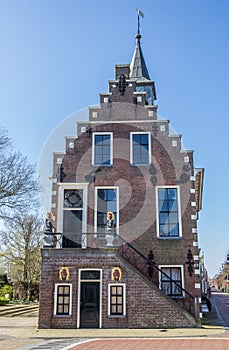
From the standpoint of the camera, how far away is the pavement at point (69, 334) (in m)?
12.5

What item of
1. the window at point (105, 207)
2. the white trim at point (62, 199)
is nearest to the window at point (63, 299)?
the white trim at point (62, 199)

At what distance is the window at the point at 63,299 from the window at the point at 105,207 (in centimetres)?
348

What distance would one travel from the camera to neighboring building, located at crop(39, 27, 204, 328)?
16172mm

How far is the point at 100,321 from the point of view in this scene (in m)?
16.1

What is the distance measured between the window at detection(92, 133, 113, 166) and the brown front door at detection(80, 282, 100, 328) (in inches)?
261

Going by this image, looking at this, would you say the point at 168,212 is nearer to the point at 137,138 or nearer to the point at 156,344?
the point at 137,138

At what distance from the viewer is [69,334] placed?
571 inches

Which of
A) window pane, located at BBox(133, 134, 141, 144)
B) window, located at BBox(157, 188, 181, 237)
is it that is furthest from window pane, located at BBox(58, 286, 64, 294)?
window pane, located at BBox(133, 134, 141, 144)

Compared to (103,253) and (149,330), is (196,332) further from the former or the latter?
(103,253)

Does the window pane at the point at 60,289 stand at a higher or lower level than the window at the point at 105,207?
lower

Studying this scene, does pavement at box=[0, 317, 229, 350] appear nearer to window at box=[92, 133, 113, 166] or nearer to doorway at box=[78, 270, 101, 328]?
doorway at box=[78, 270, 101, 328]

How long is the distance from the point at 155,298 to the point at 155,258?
2.73 meters

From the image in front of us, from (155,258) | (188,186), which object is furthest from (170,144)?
(155,258)

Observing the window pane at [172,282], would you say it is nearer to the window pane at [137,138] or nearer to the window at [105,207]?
the window at [105,207]
